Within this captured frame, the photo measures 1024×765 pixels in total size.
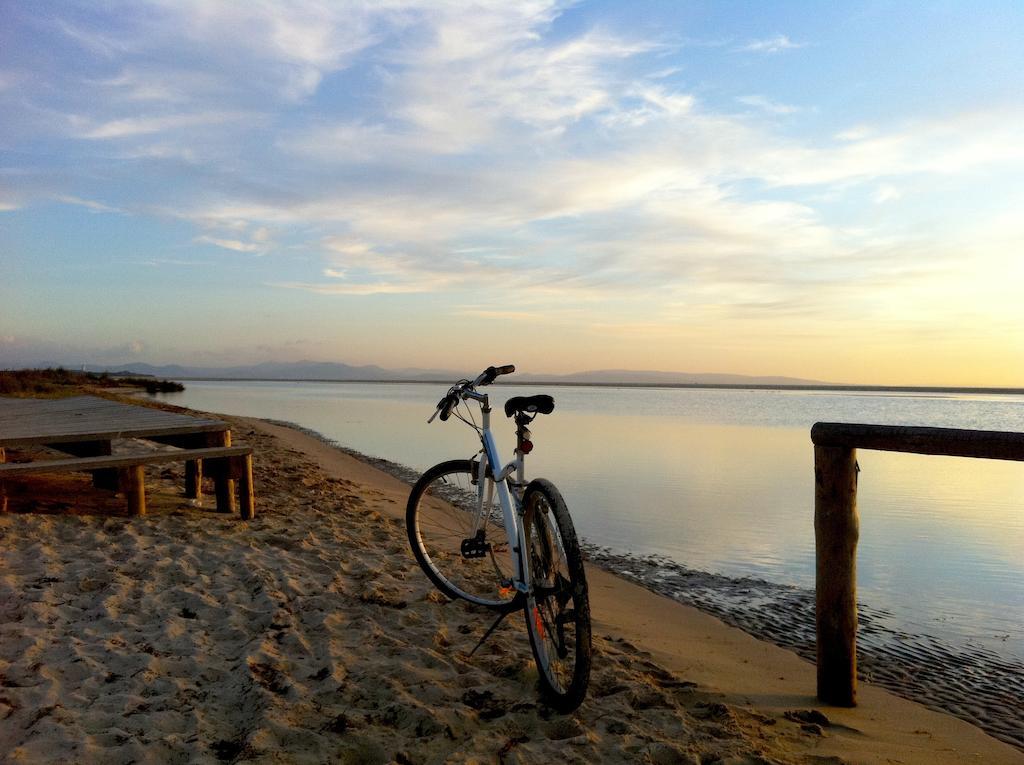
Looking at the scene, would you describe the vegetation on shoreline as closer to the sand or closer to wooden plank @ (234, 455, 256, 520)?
wooden plank @ (234, 455, 256, 520)

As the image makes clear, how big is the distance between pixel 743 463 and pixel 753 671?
1483 centimetres

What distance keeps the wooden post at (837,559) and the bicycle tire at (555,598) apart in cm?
138

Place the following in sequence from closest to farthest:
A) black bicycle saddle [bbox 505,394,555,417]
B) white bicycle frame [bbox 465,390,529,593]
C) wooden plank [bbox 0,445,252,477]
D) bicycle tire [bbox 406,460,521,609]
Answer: white bicycle frame [bbox 465,390,529,593]
black bicycle saddle [bbox 505,394,555,417]
bicycle tire [bbox 406,460,521,609]
wooden plank [bbox 0,445,252,477]

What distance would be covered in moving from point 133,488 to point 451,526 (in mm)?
3603

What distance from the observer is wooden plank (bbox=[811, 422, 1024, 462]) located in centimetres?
321

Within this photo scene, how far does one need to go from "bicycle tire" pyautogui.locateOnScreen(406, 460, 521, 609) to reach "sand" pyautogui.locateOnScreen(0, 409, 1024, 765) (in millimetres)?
214

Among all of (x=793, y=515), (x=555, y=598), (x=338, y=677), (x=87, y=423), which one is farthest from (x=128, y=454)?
(x=793, y=515)

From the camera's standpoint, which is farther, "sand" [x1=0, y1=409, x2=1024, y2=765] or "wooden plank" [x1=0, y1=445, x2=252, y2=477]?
"wooden plank" [x1=0, y1=445, x2=252, y2=477]

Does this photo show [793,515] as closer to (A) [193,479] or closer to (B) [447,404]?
(B) [447,404]

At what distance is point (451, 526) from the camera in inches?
225

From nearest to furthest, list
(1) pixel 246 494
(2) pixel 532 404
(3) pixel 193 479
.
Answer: (2) pixel 532 404, (1) pixel 246 494, (3) pixel 193 479

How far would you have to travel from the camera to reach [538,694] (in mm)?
3686

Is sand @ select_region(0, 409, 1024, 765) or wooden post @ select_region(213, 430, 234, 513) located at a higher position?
wooden post @ select_region(213, 430, 234, 513)

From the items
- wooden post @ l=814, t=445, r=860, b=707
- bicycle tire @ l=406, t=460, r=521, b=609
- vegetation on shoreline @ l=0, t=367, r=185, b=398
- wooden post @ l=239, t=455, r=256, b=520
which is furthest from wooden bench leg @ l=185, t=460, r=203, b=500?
vegetation on shoreline @ l=0, t=367, r=185, b=398
